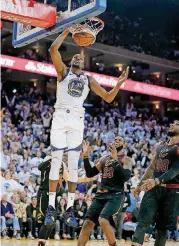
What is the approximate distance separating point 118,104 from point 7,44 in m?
8.35

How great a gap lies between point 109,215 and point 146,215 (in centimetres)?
123

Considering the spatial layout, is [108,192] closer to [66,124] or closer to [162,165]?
[162,165]

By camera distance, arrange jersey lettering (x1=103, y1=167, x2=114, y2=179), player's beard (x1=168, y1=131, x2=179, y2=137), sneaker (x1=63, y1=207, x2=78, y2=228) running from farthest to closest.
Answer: jersey lettering (x1=103, y1=167, x2=114, y2=179) → player's beard (x1=168, y1=131, x2=179, y2=137) → sneaker (x1=63, y1=207, x2=78, y2=228)

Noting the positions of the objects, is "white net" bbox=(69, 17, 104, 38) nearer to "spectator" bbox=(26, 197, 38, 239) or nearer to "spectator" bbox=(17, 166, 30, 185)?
"spectator" bbox=(26, 197, 38, 239)

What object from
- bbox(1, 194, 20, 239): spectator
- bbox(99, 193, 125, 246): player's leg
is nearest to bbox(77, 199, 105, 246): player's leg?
bbox(99, 193, 125, 246): player's leg

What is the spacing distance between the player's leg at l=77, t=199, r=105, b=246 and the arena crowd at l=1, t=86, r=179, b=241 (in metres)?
0.90

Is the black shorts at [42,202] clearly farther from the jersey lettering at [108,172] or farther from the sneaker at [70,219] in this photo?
the sneaker at [70,219]

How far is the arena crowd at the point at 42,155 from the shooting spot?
13046 mm

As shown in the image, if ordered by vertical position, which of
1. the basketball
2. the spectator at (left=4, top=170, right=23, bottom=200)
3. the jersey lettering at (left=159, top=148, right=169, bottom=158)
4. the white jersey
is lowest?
the spectator at (left=4, top=170, right=23, bottom=200)

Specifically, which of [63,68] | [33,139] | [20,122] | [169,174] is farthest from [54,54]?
[20,122]

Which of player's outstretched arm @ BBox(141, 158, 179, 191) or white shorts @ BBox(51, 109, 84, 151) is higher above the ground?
white shorts @ BBox(51, 109, 84, 151)

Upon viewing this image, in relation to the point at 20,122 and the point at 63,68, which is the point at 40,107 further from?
the point at 63,68

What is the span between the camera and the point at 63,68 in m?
6.43

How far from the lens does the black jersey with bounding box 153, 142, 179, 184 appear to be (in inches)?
264
